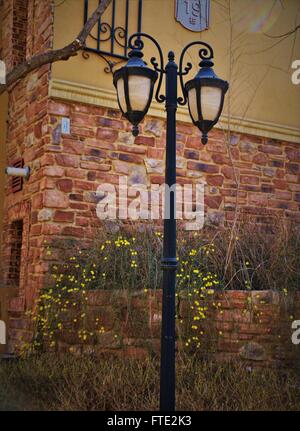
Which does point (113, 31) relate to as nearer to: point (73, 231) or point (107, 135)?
point (107, 135)

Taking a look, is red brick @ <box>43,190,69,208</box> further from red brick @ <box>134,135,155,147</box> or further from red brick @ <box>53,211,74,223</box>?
red brick @ <box>134,135,155,147</box>

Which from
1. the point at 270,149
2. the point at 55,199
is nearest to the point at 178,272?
the point at 55,199

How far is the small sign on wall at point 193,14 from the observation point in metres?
7.53

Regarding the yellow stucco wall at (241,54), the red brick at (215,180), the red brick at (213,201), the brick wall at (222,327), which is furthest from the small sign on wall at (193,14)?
the brick wall at (222,327)

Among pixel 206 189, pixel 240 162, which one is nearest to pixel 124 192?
pixel 206 189

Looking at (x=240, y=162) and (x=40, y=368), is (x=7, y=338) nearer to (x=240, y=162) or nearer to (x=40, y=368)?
(x=40, y=368)

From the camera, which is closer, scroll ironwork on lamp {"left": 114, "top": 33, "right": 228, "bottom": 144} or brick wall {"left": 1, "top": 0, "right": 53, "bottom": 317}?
scroll ironwork on lamp {"left": 114, "top": 33, "right": 228, "bottom": 144}
